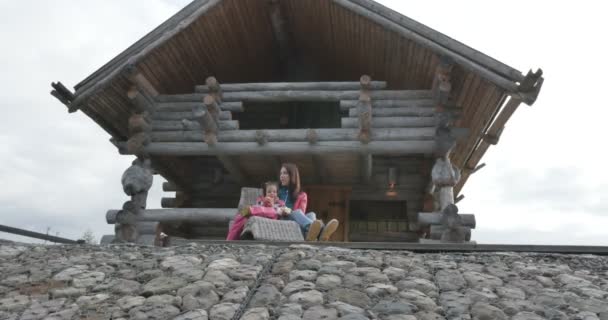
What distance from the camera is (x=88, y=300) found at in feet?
14.1

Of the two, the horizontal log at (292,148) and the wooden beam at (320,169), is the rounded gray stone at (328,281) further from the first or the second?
the wooden beam at (320,169)

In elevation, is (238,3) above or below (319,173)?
above

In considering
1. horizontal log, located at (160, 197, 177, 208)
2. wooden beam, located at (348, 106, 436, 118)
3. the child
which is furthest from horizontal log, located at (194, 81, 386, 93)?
the child

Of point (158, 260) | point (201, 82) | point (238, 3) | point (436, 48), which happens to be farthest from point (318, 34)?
point (158, 260)

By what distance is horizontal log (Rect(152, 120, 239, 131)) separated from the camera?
10.5 meters

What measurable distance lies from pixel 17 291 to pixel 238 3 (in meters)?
7.98

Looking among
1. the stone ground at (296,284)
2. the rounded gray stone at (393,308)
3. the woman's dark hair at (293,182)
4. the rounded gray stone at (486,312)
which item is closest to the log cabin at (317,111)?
the woman's dark hair at (293,182)

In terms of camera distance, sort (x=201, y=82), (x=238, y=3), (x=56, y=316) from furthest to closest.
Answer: (x=201, y=82) < (x=238, y=3) < (x=56, y=316)

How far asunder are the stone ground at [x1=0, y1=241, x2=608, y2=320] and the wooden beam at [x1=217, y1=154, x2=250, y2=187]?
5106 millimetres

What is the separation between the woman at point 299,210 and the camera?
752 centimetres

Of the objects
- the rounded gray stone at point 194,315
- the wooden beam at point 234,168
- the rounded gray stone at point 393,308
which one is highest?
the wooden beam at point 234,168

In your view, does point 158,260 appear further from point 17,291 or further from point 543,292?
point 543,292

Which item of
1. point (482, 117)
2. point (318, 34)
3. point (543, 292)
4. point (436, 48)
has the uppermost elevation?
point (318, 34)

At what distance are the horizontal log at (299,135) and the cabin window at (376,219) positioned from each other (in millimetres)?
2896
